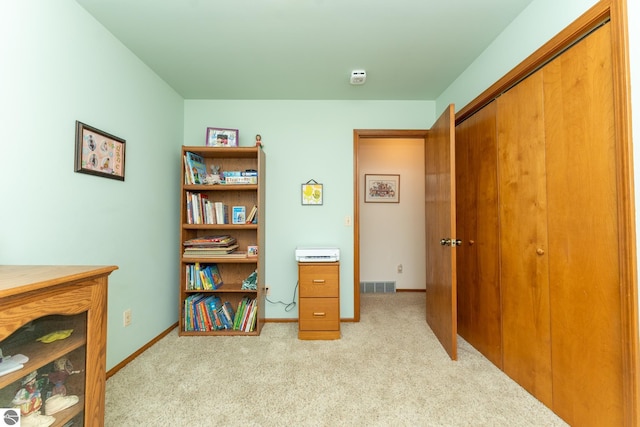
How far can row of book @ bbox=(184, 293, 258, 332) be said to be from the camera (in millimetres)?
2420

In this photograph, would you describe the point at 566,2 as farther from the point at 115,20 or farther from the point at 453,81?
the point at 115,20

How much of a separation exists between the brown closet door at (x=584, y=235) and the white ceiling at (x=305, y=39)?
67 centimetres

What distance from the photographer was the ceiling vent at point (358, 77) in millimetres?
2225

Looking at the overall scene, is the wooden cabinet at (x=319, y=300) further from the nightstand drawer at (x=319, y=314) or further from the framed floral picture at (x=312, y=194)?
the framed floral picture at (x=312, y=194)

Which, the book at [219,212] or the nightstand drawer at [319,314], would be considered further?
the book at [219,212]

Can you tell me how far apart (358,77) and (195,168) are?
1.71 metres

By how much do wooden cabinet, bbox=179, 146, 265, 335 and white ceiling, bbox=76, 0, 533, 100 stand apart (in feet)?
2.16

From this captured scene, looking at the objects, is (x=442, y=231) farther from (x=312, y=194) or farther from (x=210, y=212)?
(x=210, y=212)

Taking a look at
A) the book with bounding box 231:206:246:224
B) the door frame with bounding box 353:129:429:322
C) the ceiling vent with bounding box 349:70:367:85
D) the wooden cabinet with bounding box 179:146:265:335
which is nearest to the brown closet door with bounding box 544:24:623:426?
the ceiling vent with bounding box 349:70:367:85

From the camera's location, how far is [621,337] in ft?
3.65

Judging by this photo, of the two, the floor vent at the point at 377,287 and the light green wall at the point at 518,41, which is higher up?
the light green wall at the point at 518,41

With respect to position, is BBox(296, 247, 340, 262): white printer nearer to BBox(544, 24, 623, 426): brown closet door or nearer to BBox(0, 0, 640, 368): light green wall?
BBox(0, 0, 640, 368): light green wall

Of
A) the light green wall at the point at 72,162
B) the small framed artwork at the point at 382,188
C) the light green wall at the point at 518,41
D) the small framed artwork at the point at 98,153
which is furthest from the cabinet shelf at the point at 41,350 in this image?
the small framed artwork at the point at 382,188

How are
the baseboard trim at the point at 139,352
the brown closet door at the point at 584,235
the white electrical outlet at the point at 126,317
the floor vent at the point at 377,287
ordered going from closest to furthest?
the brown closet door at the point at 584,235 < the baseboard trim at the point at 139,352 < the white electrical outlet at the point at 126,317 < the floor vent at the point at 377,287
